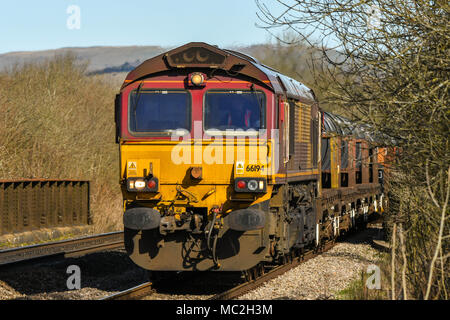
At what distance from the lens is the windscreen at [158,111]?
34.8 ft

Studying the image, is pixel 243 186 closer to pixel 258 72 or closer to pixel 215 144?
pixel 215 144

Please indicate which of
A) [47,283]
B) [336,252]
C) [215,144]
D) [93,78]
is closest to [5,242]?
[47,283]

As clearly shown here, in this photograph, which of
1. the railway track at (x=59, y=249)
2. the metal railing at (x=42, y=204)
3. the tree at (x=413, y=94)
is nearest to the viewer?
the tree at (x=413, y=94)

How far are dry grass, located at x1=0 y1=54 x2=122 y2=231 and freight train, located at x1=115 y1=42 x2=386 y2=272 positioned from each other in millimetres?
10898

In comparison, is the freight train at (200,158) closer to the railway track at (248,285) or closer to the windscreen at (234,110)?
the windscreen at (234,110)

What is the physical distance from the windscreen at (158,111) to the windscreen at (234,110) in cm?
32

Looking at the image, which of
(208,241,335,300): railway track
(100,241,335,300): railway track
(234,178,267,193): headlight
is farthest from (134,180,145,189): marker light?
(208,241,335,300): railway track

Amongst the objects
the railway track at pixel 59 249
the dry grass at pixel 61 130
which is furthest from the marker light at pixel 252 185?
the dry grass at pixel 61 130

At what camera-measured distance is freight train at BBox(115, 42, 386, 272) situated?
1034cm

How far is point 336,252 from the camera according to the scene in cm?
1549

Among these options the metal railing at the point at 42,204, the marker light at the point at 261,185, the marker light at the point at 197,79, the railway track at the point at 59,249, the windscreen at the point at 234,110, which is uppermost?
the marker light at the point at 197,79

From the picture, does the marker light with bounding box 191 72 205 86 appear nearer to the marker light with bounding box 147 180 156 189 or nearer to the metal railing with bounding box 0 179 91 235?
the marker light with bounding box 147 180 156 189

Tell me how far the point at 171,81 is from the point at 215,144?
115cm

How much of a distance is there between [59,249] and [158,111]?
655 cm
